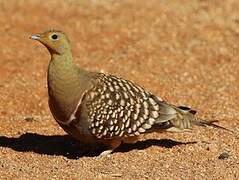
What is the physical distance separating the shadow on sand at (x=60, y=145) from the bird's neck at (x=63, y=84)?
2.70 ft

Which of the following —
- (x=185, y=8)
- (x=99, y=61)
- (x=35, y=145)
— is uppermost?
(x=185, y=8)

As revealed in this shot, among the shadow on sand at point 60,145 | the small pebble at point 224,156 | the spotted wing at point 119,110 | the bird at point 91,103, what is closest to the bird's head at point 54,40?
the bird at point 91,103

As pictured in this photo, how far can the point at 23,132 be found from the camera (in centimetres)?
894

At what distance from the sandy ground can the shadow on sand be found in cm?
1

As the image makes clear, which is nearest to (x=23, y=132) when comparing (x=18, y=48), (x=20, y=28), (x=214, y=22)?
(x=18, y=48)

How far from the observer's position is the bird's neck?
7.46 m

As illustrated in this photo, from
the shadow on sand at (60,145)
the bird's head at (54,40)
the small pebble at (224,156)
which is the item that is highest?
the bird's head at (54,40)

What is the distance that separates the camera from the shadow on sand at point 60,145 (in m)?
8.21

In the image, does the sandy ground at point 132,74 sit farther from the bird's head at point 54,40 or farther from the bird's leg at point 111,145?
the bird's head at point 54,40

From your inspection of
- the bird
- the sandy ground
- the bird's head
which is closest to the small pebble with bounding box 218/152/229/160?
the sandy ground

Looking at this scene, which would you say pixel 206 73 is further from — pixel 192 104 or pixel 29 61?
pixel 29 61

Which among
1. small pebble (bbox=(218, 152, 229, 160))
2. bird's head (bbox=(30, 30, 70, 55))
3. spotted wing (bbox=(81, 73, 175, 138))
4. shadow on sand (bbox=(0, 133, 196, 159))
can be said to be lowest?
shadow on sand (bbox=(0, 133, 196, 159))

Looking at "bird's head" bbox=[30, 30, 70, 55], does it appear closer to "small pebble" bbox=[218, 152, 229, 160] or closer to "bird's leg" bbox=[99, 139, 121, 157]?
"bird's leg" bbox=[99, 139, 121, 157]

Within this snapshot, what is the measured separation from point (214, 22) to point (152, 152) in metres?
6.15
